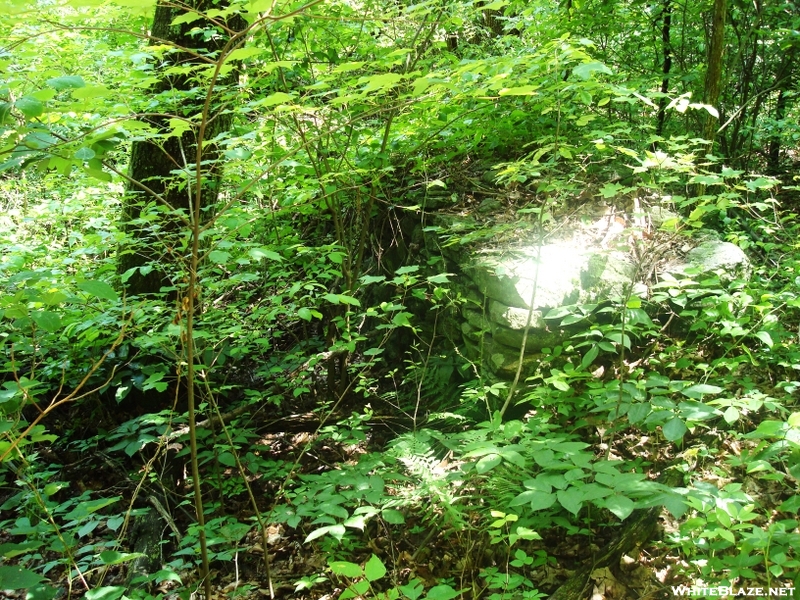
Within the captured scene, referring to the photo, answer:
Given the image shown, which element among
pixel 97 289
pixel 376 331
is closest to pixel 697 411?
pixel 97 289

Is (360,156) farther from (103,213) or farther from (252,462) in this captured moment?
(103,213)

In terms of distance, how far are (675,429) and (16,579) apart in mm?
2101

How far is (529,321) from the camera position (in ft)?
9.04

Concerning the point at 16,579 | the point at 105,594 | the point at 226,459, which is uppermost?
the point at 16,579

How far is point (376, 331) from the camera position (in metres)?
4.36

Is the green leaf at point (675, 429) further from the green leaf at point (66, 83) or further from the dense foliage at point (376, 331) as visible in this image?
the green leaf at point (66, 83)

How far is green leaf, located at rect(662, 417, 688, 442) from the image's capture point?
1.78 m

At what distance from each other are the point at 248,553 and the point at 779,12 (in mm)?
5913

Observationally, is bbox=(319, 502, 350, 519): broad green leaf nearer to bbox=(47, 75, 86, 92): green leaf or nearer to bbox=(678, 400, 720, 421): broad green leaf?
bbox=(678, 400, 720, 421): broad green leaf

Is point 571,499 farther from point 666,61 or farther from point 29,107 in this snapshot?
point 666,61

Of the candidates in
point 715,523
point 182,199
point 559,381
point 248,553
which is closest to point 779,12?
point 559,381

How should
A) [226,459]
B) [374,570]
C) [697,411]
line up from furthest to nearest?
[226,459] < [697,411] < [374,570]

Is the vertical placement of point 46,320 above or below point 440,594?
above

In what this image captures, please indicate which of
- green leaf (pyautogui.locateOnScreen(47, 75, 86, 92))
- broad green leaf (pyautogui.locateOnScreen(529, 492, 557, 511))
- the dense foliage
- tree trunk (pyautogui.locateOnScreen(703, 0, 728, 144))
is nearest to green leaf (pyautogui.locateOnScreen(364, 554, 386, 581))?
the dense foliage
